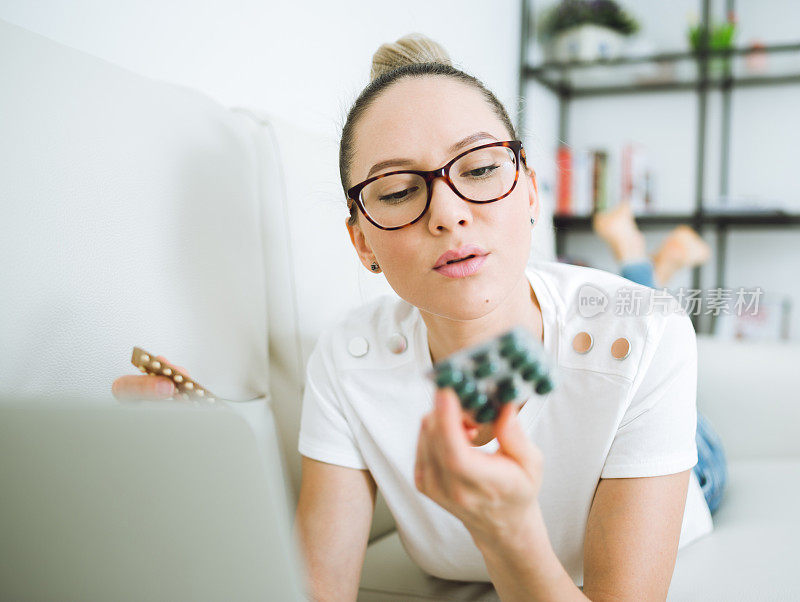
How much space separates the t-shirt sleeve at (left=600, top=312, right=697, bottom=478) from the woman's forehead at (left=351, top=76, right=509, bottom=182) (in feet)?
1.02

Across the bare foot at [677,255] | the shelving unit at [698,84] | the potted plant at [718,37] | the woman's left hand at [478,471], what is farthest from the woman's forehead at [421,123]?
the potted plant at [718,37]

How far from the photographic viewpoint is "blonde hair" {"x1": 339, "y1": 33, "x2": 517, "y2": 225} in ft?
2.73

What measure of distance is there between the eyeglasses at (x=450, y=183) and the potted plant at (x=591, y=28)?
2.18 metres

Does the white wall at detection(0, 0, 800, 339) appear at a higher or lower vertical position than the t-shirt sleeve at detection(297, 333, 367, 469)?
higher

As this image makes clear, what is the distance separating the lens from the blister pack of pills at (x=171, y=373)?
2.24 feet

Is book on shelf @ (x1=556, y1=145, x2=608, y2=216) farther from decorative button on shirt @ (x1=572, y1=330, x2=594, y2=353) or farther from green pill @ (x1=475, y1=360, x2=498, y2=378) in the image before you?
green pill @ (x1=475, y1=360, x2=498, y2=378)

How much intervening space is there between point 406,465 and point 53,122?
0.55m

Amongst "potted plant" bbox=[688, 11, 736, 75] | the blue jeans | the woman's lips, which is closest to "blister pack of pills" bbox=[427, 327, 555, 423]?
the woman's lips

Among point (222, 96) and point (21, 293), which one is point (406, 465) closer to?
point (21, 293)

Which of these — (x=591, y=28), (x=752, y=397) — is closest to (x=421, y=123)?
(x=752, y=397)

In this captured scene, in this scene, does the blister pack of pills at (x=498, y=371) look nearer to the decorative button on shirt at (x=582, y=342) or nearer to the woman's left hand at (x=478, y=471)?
the woman's left hand at (x=478, y=471)

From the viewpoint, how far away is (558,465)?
0.82m

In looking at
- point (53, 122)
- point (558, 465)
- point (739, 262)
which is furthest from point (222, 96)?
point (739, 262)

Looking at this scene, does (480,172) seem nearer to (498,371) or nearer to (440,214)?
(440,214)
